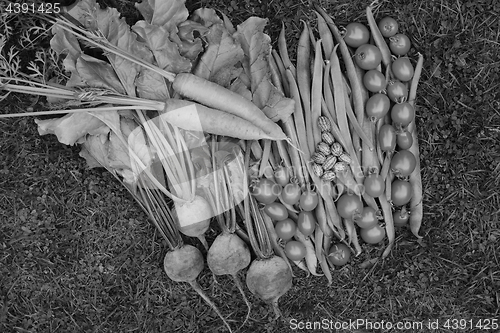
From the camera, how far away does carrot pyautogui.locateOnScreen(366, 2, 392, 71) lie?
9.93 feet

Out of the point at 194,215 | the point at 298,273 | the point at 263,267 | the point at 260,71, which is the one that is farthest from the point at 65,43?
the point at 298,273

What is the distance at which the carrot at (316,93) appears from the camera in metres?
2.92

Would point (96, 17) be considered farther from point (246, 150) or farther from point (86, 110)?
point (246, 150)

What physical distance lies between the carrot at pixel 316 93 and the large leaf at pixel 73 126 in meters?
1.35

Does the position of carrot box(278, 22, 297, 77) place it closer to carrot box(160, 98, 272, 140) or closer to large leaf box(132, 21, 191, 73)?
carrot box(160, 98, 272, 140)

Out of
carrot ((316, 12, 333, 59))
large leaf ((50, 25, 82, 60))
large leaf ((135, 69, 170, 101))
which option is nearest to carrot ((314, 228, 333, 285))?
carrot ((316, 12, 333, 59))

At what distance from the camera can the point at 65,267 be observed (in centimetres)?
322

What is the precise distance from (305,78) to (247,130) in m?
0.58

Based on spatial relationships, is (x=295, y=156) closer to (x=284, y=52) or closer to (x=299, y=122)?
(x=299, y=122)

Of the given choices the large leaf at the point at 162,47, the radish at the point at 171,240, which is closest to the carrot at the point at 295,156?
the large leaf at the point at 162,47

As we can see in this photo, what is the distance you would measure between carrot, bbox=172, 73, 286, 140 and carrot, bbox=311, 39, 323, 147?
0.27 m

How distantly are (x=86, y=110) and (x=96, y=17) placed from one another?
0.58 m

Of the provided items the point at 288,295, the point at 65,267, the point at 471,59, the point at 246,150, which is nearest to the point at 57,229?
the point at 65,267

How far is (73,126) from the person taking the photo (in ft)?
8.93
